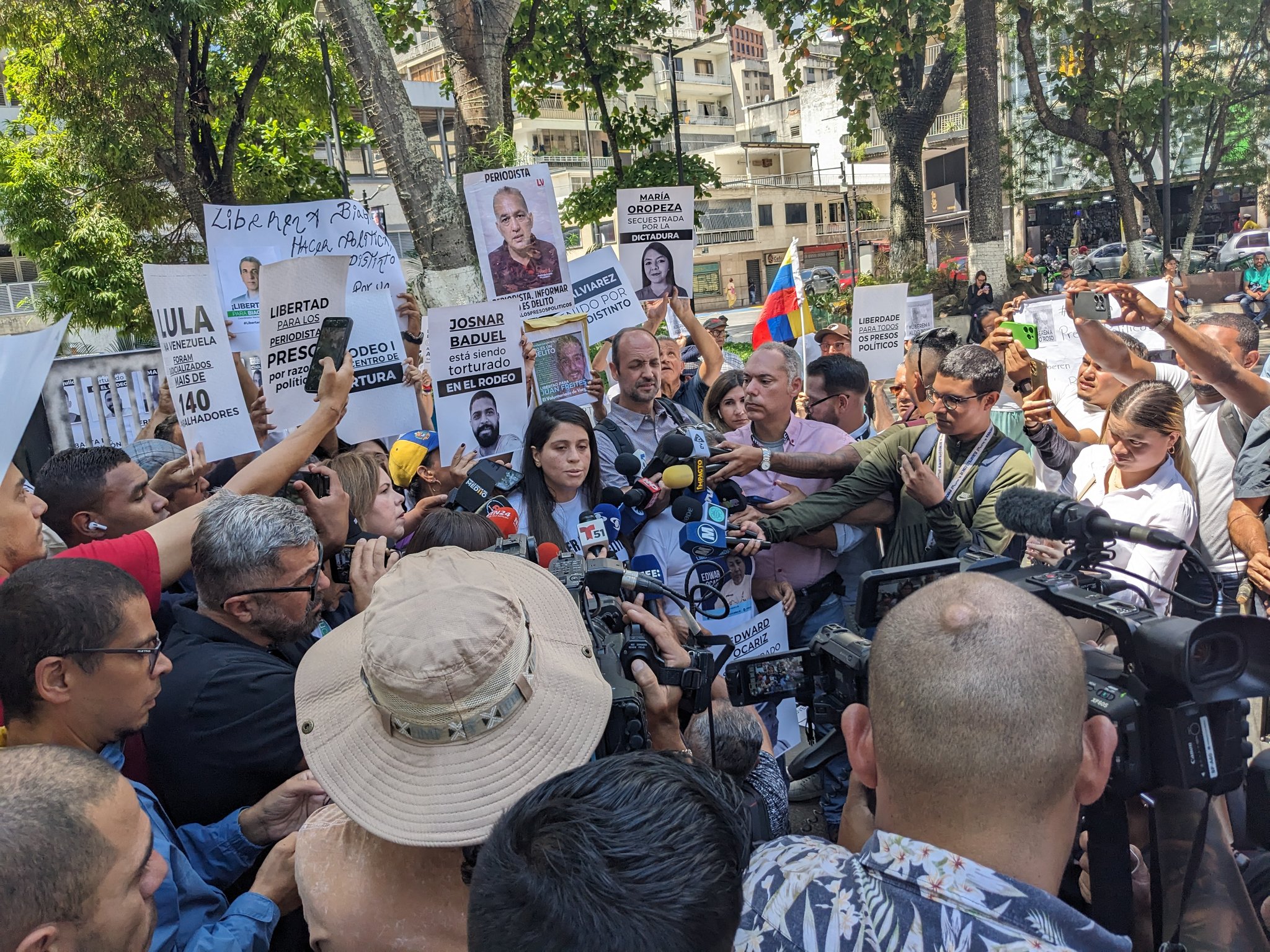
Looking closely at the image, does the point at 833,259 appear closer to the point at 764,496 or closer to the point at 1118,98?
the point at 1118,98

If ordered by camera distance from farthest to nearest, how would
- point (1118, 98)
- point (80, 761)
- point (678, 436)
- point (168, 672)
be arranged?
point (1118, 98) < point (678, 436) < point (168, 672) < point (80, 761)

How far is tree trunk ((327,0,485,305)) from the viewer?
25.1ft

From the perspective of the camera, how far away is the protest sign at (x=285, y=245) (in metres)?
5.11

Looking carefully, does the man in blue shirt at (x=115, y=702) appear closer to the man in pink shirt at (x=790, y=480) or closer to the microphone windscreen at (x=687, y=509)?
→ the microphone windscreen at (x=687, y=509)

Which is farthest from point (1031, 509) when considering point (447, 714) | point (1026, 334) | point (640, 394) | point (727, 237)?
point (727, 237)

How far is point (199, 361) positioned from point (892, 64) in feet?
38.0

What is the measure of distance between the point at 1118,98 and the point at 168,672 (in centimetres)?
2033

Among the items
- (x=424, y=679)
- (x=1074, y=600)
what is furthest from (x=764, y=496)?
(x=424, y=679)

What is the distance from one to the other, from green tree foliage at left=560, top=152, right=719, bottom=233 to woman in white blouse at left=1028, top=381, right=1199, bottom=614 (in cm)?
1052

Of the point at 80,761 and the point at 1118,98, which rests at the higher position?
the point at 1118,98

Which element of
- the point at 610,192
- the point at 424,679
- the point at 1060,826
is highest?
the point at 610,192

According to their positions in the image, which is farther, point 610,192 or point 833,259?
point 833,259

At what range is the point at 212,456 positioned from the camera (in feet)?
13.9

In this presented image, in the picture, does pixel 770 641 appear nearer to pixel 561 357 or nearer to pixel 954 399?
pixel 954 399
